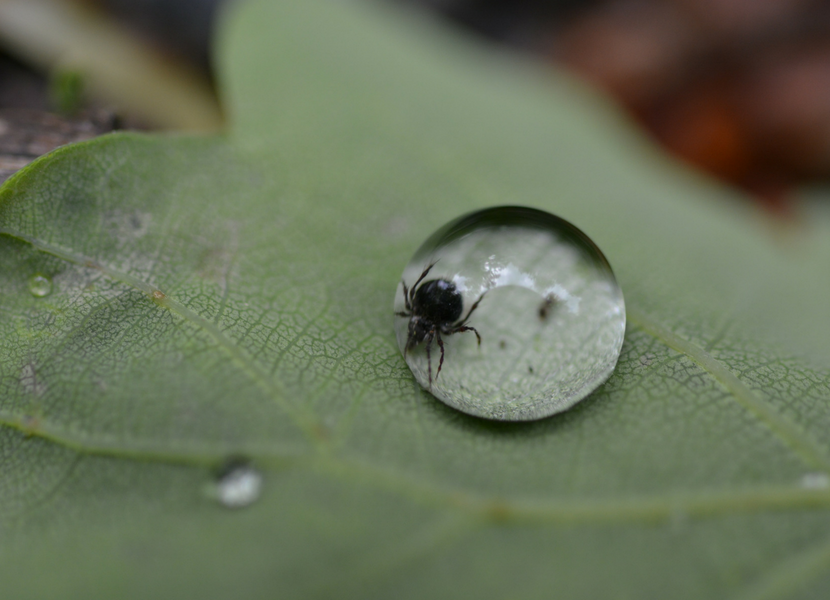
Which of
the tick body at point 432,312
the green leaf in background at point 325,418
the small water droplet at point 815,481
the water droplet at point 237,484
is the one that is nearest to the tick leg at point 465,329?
the tick body at point 432,312

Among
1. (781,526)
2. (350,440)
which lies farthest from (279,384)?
(781,526)

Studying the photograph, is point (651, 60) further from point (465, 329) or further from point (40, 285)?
point (40, 285)

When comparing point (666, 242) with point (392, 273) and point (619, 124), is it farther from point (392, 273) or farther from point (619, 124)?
point (619, 124)

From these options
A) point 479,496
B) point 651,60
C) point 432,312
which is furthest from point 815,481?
point 651,60

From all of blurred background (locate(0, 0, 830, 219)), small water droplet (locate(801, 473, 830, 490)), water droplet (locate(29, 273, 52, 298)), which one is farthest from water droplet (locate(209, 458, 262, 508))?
blurred background (locate(0, 0, 830, 219))

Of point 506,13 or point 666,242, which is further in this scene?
point 506,13

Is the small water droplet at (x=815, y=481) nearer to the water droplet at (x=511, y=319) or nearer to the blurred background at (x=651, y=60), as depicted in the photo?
the water droplet at (x=511, y=319)
